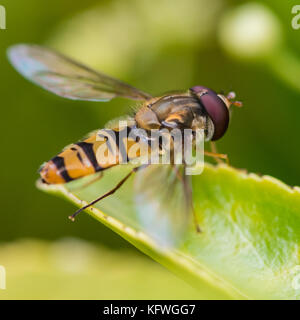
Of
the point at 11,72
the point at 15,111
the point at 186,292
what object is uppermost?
the point at 11,72

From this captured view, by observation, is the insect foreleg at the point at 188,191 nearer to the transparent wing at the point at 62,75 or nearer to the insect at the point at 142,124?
the insect at the point at 142,124

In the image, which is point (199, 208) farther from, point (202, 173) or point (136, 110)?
point (136, 110)

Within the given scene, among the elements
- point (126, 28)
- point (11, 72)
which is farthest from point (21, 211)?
point (126, 28)

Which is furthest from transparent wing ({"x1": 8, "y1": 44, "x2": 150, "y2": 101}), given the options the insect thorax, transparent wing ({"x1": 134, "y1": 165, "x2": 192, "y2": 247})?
transparent wing ({"x1": 134, "y1": 165, "x2": 192, "y2": 247})

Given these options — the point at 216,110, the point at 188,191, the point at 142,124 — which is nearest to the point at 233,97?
the point at 216,110

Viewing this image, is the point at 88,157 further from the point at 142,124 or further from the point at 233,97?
the point at 233,97

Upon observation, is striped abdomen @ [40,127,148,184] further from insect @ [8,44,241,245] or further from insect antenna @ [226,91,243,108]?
insect antenna @ [226,91,243,108]

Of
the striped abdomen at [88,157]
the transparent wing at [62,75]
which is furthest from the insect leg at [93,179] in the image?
the transparent wing at [62,75]
